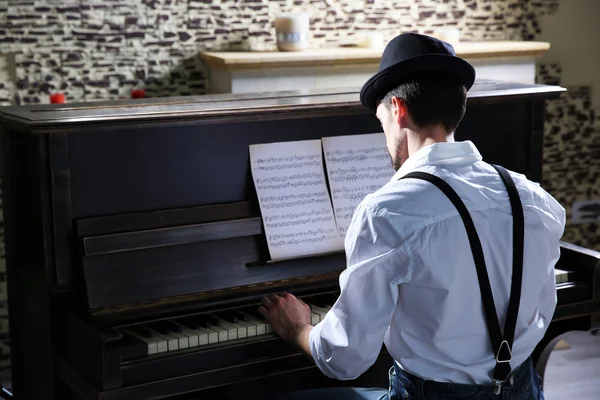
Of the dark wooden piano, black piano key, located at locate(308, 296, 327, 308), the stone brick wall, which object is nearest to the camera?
the dark wooden piano

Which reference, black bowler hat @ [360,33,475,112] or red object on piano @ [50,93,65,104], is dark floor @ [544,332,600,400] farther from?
red object on piano @ [50,93,65,104]

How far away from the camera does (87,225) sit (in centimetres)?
260

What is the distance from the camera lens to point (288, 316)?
2.54 m

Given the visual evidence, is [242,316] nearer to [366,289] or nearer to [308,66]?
[366,289]

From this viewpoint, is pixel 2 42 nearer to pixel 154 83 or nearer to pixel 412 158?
pixel 154 83

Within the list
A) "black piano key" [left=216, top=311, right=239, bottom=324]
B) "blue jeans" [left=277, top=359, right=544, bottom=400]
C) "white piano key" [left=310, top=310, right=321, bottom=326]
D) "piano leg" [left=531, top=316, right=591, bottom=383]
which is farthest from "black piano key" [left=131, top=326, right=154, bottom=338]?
"piano leg" [left=531, top=316, right=591, bottom=383]

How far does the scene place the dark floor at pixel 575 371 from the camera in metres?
4.10

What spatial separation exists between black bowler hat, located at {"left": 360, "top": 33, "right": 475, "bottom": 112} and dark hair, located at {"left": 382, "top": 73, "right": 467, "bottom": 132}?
0.06 feet

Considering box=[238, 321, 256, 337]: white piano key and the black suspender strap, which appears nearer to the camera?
the black suspender strap

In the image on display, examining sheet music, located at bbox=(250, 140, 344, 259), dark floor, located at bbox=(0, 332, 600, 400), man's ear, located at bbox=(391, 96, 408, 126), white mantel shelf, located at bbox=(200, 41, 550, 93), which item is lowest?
dark floor, located at bbox=(0, 332, 600, 400)

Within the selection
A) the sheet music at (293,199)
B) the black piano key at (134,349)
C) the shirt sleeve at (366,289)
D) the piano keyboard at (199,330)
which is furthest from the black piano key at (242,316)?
the shirt sleeve at (366,289)

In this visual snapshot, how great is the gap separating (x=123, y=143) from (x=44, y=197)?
0.29 m

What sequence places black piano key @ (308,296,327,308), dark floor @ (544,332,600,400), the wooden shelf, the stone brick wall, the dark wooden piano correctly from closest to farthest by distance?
the dark wooden piano, black piano key @ (308,296,327,308), dark floor @ (544,332,600,400), the stone brick wall, the wooden shelf

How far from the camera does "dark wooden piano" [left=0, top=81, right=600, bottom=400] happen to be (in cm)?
246
